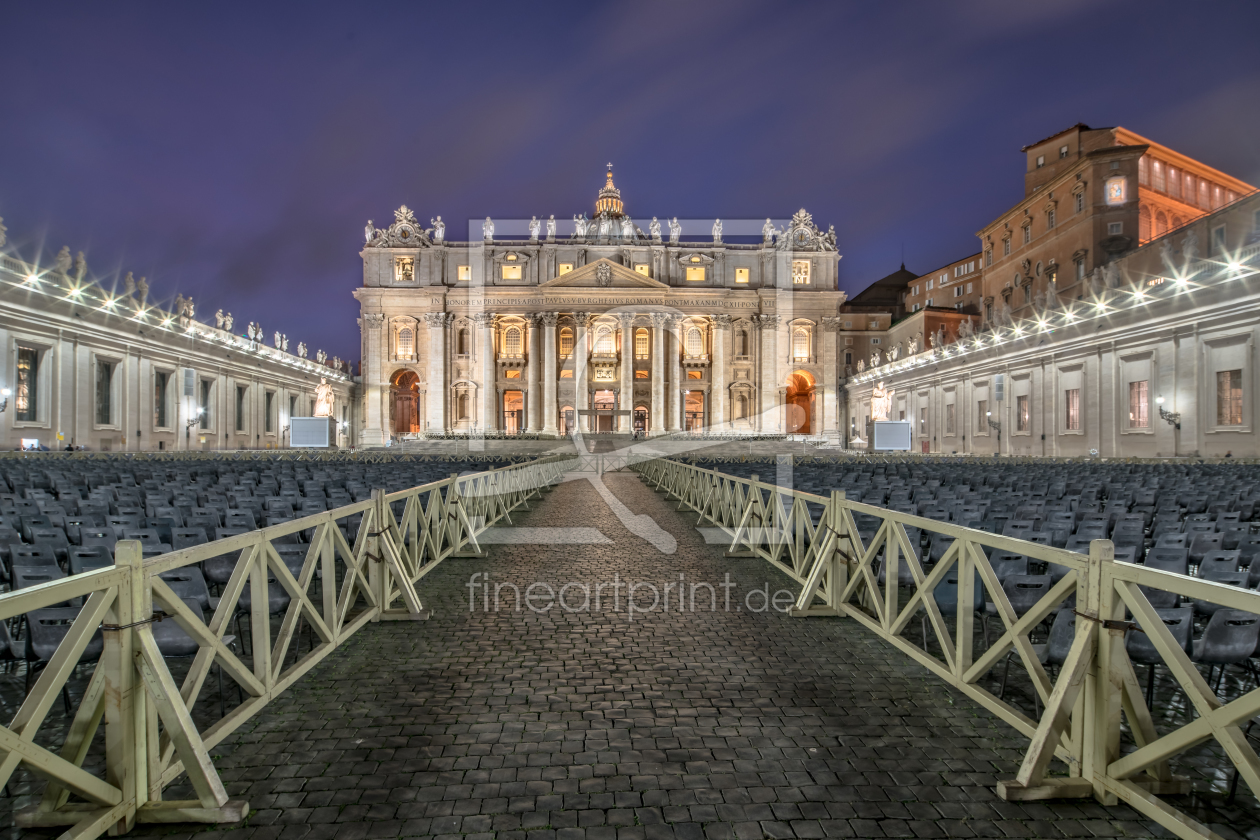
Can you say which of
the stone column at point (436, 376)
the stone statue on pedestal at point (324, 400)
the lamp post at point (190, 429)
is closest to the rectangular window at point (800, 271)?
the stone column at point (436, 376)

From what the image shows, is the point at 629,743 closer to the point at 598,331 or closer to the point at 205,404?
the point at 205,404

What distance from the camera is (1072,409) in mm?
34375

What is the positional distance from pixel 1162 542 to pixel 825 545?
3.11 metres

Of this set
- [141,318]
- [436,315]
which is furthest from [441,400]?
[141,318]

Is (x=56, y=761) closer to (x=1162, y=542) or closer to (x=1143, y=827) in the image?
(x=1143, y=827)

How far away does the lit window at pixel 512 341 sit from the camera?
70.1m

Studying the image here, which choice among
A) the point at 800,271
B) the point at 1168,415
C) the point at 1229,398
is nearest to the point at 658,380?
the point at 800,271

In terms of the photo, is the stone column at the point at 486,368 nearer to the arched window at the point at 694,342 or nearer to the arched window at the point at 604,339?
the arched window at the point at 604,339

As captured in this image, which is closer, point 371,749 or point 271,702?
point 371,749

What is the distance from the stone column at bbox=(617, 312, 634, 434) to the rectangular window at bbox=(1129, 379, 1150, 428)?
139ft

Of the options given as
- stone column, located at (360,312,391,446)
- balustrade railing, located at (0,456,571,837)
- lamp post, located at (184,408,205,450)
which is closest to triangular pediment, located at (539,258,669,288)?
stone column, located at (360,312,391,446)

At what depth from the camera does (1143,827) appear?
125 inches

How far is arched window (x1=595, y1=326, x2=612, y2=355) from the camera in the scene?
68.3 meters

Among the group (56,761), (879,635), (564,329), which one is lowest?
(879,635)
